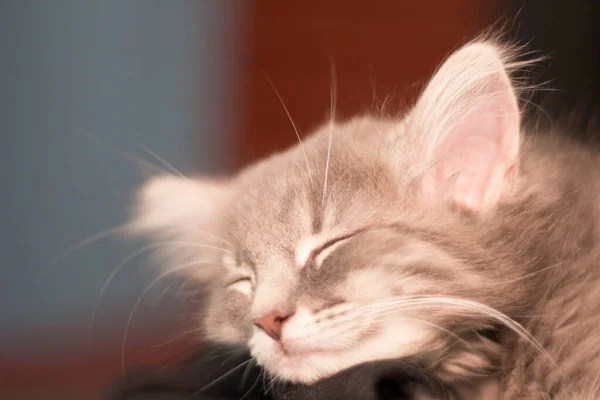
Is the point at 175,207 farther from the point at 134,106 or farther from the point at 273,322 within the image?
the point at 273,322

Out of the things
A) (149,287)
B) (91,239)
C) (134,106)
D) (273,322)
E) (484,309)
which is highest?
(134,106)

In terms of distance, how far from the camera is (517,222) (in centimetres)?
82

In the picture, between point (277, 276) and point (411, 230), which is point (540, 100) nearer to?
point (411, 230)

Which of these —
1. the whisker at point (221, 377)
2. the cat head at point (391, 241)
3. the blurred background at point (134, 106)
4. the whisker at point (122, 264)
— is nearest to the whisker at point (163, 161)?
the blurred background at point (134, 106)

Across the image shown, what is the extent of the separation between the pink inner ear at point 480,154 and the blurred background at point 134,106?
0.62 ft

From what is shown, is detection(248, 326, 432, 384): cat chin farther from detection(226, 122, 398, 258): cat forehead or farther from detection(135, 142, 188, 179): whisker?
detection(135, 142, 188, 179): whisker

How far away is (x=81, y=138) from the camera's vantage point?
3.95ft

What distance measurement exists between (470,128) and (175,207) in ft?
1.84

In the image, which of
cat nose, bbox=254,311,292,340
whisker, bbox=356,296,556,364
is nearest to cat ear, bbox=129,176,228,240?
cat nose, bbox=254,311,292,340

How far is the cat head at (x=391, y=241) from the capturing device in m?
0.75

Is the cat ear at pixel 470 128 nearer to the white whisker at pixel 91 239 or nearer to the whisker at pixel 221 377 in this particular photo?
the whisker at pixel 221 377

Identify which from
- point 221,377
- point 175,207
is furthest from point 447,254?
point 175,207

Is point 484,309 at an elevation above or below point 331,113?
below

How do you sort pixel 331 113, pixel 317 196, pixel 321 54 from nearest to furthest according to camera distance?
pixel 317 196, pixel 331 113, pixel 321 54
